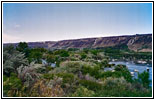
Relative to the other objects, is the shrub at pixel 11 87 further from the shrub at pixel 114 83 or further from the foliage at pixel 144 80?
the foliage at pixel 144 80

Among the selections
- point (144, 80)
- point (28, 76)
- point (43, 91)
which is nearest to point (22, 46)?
point (28, 76)

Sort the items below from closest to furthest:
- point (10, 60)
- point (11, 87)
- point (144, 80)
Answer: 1. point (11, 87)
2. point (10, 60)
3. point (144, 80)

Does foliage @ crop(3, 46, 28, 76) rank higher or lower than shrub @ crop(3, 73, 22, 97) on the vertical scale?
higher

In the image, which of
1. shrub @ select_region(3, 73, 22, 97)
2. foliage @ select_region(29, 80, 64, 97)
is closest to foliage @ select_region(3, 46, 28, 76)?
shrub @ select_region(3, 73, 22, 97)

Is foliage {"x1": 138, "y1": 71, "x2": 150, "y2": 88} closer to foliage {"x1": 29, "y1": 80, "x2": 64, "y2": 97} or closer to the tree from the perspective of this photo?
foliage {"x1": 29, "y1": 80, "x2": 64, "y2": 97}

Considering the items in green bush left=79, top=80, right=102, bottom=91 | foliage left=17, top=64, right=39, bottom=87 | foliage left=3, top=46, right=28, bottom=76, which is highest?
foliage left=3, top=46, right=28, bottom=76

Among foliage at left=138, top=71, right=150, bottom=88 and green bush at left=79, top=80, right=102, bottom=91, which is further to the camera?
foliage at left=138, top=71, right=150, bottom=88

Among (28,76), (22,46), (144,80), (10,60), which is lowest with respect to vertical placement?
(144,80)

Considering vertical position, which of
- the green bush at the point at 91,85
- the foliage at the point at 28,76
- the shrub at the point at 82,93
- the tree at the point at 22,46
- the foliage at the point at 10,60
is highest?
the tree at the point at 22,46

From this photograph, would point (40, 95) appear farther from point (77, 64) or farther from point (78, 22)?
point (78, 22)

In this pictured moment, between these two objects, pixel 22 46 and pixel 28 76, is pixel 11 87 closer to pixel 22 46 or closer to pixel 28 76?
pixel 28 76

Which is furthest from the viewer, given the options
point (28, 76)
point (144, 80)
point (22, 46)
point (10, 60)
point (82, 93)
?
point (22, 46)

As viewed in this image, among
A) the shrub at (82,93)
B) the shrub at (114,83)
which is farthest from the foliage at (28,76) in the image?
the shrub at (114,83)

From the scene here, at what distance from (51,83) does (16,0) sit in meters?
1.97
